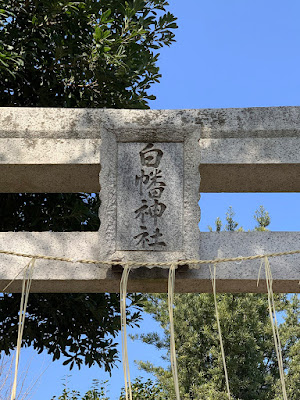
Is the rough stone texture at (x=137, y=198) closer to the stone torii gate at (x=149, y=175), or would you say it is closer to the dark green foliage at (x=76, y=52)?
the stone torii gate at (x=149, y=175)

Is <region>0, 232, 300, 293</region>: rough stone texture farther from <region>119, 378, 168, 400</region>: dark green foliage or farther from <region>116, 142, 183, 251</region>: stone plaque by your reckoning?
<region>119, 378, 168, 400</region>: dark green foliage

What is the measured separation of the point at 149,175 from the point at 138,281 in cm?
68

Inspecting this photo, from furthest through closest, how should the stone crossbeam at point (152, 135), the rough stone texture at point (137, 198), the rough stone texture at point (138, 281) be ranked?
the stone crossbeam at point (152, 135)
the rough stone texture at point (138, 281)
the rough stone texture at point (137, 198)

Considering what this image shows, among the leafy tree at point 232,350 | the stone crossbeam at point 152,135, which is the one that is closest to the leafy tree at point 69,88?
the stone crossbeam at point 152,135

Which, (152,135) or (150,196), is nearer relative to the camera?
(150,196)

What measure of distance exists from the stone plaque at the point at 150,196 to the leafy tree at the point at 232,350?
26.3 ft

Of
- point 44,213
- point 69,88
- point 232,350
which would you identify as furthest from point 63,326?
point 232,350

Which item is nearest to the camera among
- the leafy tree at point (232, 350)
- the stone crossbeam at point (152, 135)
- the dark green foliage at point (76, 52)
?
the stone crossbeam at point (152, 135)

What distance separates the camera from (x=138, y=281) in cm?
367

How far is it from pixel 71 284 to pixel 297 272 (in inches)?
59.1

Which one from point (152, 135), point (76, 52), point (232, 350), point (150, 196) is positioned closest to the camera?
point (150, 196)

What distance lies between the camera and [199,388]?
11.0m

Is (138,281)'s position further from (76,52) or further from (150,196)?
(76,52)

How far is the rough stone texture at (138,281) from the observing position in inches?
147
